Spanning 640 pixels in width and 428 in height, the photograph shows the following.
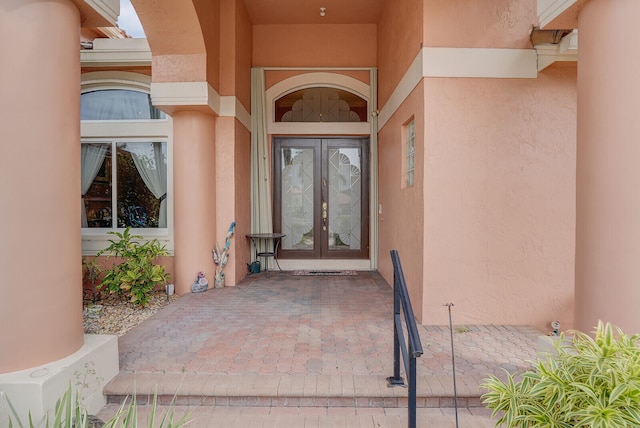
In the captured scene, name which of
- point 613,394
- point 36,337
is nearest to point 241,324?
point 36,337

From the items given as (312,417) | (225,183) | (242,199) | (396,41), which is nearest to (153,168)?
(225,183)

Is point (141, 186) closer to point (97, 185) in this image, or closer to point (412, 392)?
point (97, 185)

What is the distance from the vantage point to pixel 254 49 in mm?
6531

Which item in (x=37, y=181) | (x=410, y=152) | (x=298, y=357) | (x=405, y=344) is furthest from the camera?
(x=410, y=152)

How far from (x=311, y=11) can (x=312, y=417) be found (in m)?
6.37

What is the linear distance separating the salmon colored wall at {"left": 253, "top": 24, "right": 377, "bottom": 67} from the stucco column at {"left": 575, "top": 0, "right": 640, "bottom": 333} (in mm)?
5006

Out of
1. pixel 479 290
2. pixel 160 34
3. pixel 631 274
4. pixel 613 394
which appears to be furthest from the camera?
pixel 160 34

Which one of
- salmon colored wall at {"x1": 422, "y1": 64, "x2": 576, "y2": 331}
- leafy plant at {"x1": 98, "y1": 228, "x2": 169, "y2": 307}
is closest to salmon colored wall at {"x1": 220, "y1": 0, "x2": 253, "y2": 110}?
leafy plant at {"x1": 98, "y1": 228, "x2": 169, "y2": 307}

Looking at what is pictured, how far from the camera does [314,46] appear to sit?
21.4 ft

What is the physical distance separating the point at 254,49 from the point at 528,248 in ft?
19.2

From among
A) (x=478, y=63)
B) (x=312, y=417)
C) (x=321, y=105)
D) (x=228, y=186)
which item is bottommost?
(x=312, y=417)

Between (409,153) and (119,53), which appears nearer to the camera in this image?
(409,153)

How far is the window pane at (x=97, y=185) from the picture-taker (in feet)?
18.7

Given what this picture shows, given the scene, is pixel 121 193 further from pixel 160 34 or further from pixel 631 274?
pixel 631 274
